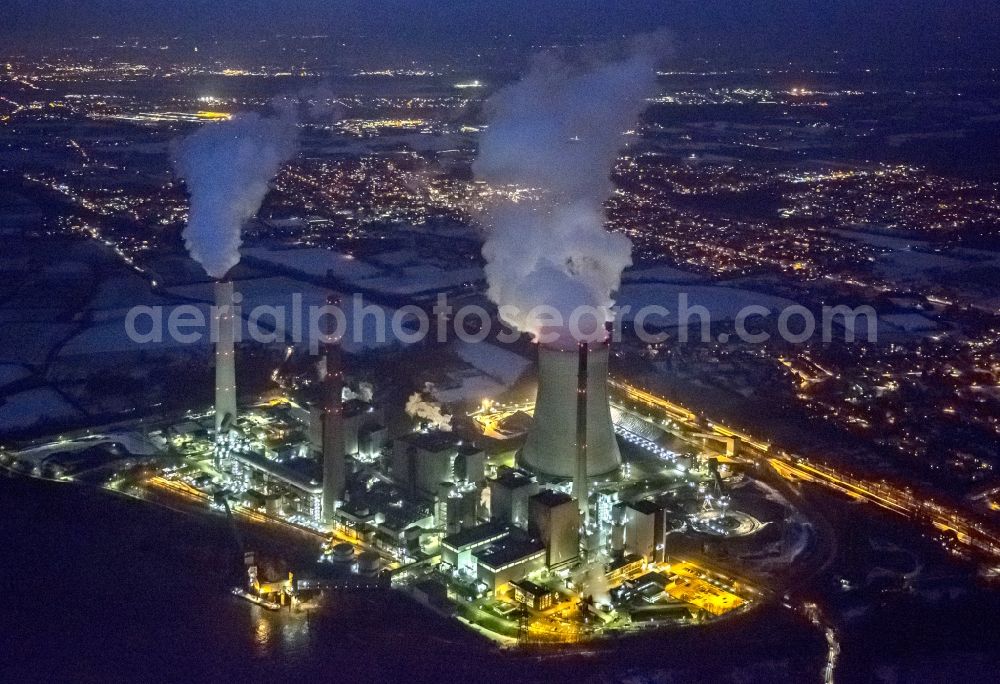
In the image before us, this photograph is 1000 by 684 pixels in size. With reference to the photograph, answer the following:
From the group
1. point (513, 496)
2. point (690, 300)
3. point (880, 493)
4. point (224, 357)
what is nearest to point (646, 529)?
point (513, 496)

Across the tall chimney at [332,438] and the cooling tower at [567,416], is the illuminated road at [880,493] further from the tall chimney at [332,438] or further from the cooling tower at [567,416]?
the tall chimney at [332,438]

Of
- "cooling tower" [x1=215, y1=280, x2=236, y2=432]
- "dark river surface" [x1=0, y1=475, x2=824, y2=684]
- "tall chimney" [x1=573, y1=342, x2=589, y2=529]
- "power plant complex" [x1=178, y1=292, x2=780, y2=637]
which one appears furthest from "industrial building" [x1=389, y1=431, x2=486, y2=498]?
"cooling tower" [x1=215, y1=280, x2=236, y2=432]

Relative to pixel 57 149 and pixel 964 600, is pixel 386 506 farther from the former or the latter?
pixel 57 149

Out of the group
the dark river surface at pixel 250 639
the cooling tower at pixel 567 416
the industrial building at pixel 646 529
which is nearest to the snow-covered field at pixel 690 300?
the cooling tower at pixel 567 416

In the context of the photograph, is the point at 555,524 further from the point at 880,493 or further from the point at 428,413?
the point at 880,493

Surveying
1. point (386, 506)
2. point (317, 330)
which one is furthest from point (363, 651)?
point (317, 330)

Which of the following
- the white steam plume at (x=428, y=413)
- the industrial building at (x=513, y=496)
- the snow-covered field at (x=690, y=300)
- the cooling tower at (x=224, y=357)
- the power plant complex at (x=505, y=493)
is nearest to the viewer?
the power plant complex at (x=505, y=493)

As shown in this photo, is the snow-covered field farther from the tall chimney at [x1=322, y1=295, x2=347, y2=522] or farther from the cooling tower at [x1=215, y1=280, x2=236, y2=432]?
the tall chimney at [x1=322, y1=295, x2=347, y2=522]

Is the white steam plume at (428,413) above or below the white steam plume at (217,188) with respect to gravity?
below
